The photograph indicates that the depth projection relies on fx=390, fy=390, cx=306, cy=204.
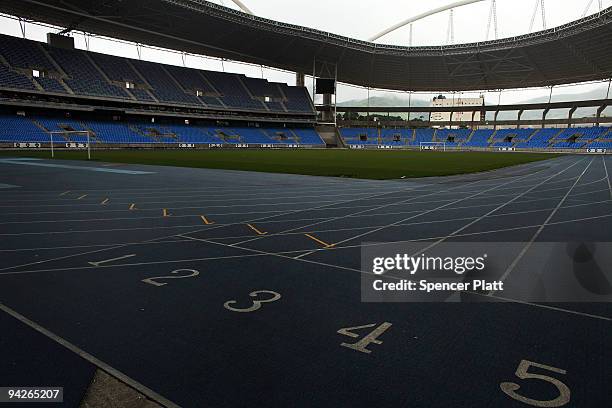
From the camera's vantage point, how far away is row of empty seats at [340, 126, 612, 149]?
73.9 metres

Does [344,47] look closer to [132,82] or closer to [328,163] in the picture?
[132,82]

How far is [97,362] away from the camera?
346 centimetres

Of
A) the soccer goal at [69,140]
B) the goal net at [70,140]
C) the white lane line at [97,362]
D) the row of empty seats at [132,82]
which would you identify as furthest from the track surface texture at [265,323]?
the row of empty seats at [132,82]

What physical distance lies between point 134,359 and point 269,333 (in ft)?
4.24

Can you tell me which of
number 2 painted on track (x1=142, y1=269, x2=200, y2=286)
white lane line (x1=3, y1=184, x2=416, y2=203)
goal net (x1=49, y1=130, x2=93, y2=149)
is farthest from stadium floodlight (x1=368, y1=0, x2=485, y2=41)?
number 2 painted on track (x1=142, y1=269, x2=200, y2=286)

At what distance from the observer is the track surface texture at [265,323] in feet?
10.3

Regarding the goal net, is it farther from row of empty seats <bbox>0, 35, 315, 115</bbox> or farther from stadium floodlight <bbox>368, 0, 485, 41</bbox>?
stadium floodlight <bbox>368, 0, 485, 41</bbox>

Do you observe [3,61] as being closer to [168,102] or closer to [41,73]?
[41,73]

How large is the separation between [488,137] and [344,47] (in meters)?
38.9

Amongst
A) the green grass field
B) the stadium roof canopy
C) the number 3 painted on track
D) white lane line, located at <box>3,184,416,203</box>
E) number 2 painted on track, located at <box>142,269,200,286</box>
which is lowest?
the number 3 painted on track

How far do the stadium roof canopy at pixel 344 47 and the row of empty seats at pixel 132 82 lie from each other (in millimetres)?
5281

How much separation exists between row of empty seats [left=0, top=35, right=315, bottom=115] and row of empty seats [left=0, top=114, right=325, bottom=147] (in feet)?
13.5

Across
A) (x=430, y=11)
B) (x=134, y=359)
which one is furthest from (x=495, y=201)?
(x=430, y=11)

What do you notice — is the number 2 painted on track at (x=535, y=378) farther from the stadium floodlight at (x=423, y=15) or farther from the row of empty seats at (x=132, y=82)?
the stadium floodlight at (x=423, y=15)
